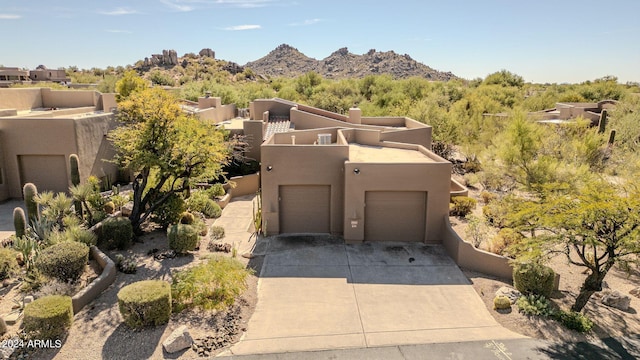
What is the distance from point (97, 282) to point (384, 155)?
13.7 metres

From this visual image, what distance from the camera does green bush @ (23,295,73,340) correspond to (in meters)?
10.2

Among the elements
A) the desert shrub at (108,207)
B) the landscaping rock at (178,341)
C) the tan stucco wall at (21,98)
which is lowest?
the landscaping rock at (178,341)

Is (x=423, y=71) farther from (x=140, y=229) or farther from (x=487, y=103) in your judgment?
(x=140, y=229)

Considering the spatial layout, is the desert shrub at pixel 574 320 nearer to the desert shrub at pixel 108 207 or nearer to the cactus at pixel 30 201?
the desert shrub at pixel 108 207

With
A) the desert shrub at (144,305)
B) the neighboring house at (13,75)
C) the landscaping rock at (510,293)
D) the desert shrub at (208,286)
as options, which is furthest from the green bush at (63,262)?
the neighboring house at (13,75)

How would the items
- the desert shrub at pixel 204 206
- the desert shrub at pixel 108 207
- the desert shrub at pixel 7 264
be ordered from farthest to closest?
1. the desert shrub at pixel 204 206
2. the desert shrub at pixel 108 207
3. the desert shrub at pixel 7 264

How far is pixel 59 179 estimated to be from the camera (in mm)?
22844

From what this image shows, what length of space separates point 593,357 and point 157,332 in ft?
39.2

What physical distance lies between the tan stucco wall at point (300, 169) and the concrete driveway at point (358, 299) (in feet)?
6.32

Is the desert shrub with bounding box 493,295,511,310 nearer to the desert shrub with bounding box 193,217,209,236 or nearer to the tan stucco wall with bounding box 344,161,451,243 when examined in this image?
the tan stucco wall with bounding box 344,161,451,243

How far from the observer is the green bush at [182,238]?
15680mm

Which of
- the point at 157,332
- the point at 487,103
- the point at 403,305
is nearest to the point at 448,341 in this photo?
the point at 403,305

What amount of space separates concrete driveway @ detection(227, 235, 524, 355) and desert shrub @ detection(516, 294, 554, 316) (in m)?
1.24

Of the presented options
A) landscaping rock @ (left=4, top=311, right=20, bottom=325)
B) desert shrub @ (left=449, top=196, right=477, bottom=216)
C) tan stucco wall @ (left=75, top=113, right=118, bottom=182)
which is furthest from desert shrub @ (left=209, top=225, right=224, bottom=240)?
desert shrub @ (left=449, top=196, right=477, bottom=216)
